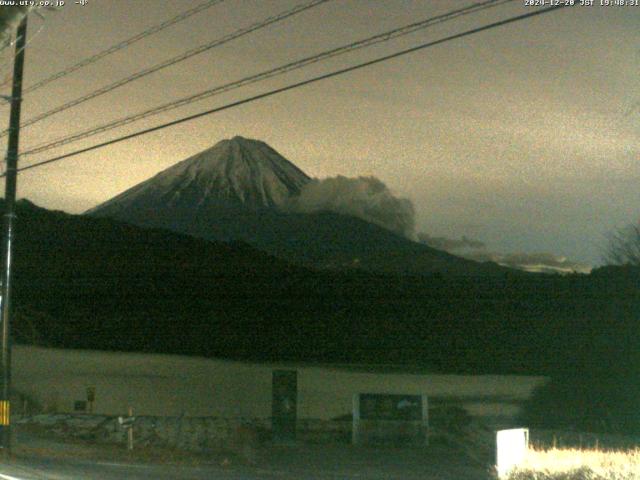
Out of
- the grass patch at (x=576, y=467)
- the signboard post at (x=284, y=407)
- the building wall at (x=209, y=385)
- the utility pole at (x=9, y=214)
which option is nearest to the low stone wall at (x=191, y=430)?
the signboard post at (x=284, y=407)

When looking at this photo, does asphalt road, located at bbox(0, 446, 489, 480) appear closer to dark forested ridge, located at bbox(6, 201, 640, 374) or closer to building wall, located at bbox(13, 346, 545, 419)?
building wall, located at bbox(13, 346, 545, 419)

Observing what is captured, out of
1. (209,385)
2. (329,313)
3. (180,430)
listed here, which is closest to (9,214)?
(180,430)

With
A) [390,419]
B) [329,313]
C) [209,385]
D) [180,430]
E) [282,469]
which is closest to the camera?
[282,469]

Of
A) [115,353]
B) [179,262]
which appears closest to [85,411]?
[115,353]

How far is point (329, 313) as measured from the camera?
33562 millimetres

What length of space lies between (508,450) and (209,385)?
1671cm

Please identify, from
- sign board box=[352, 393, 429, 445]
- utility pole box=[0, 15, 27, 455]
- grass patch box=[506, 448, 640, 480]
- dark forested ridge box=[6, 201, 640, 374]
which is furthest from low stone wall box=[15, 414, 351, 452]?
grass patch box=[506, 448, 640, 480]

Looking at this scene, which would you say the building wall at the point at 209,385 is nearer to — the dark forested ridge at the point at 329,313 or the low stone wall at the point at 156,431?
the dark forested ridge at the point at 329,313

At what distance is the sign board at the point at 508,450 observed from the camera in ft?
49.0

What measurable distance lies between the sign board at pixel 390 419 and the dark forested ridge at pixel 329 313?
649cm

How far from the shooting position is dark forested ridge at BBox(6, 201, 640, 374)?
100ft

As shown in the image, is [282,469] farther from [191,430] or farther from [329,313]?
[329,313]

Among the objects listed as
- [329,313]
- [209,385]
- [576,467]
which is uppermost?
[329,313]

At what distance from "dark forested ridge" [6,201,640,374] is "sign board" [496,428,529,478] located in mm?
13221
